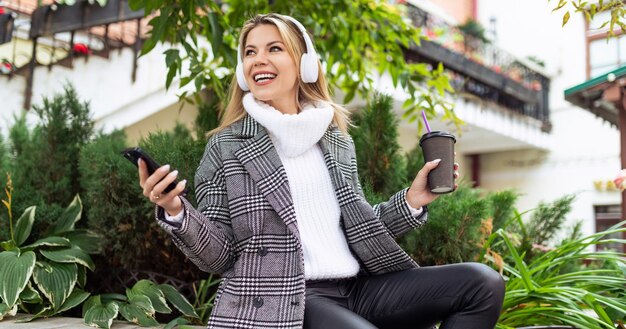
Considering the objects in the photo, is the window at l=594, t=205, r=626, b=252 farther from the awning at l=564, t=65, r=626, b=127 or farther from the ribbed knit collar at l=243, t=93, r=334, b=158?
the ribbed knit collar at l=243, t=93, r=334, b=158

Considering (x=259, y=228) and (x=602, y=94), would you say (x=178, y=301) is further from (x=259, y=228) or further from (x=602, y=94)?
(x=602, y=94)

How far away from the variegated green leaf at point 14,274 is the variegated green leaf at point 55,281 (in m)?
0.09

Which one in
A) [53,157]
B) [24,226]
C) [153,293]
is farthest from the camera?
[53,157]

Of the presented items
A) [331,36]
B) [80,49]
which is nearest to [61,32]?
[80,49]

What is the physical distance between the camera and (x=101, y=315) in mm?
2266

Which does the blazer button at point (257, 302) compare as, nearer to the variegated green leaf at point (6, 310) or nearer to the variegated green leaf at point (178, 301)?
the variegated green leaf at point (178, 301)

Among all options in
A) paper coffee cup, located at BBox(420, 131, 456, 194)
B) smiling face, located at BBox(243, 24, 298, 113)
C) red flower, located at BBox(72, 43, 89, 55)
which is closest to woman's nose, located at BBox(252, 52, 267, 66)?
smiling face, located at BBox(243, 24, 298, 113)

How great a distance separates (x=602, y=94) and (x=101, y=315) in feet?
11.7

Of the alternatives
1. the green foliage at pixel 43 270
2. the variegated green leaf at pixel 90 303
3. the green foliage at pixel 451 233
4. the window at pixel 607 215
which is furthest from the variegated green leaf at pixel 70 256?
the window at pixel 607 215

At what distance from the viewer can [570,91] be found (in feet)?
14.3

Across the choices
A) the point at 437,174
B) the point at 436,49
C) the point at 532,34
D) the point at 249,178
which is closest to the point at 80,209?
the point at 249,178

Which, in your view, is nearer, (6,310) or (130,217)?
(6,310)

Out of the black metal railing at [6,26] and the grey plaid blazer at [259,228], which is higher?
the black metal railing at [6,26]

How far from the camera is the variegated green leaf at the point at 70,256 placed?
2459 millimetres
